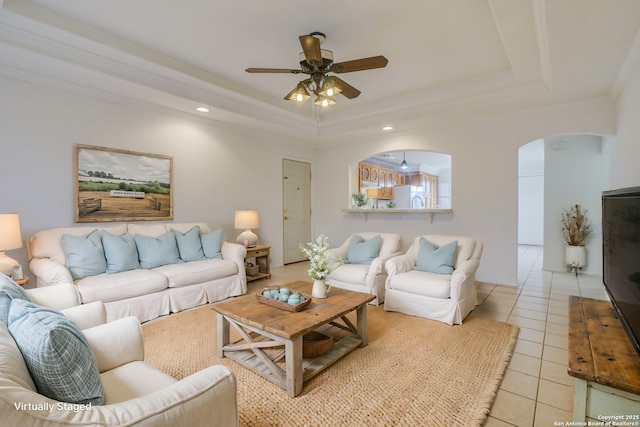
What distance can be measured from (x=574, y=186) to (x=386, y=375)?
204 inches

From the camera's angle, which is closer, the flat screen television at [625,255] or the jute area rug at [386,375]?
the flat screen television at [625,255]

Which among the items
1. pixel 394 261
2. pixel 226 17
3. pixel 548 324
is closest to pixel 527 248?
pixel 548 324

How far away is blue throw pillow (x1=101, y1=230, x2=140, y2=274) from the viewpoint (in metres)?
3.21

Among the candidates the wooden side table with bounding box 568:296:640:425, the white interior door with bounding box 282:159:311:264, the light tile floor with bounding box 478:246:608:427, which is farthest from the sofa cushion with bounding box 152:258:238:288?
the wooden side table with bounding box 568:296:640:425

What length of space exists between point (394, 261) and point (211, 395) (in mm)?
2706

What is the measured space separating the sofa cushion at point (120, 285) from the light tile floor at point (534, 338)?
1.42m

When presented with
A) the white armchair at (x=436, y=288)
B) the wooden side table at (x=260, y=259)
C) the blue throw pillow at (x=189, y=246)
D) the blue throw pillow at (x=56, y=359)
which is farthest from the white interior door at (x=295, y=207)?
the blue throw pillow at (x=56, y=359)

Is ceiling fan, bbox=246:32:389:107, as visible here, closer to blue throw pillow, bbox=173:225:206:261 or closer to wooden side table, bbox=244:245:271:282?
blue throw pillow, bbox=173:225:206:261

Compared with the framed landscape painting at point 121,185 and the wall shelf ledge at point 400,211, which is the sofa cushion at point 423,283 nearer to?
the wall shelf ledge at point 400,211

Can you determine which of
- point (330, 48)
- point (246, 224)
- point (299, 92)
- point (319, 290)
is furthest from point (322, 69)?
point (246, 224)

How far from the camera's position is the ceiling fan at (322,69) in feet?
7.80

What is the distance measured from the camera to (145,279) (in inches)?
122

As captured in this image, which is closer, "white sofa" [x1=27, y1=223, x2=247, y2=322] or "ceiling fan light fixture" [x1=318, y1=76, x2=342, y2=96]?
"ceiling fan light fixture" [x1=318, y1=76, x2=342, y2=96]

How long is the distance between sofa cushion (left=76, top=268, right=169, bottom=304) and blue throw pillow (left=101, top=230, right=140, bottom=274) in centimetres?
8
